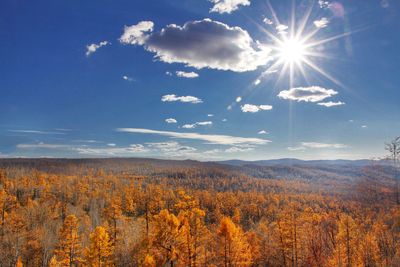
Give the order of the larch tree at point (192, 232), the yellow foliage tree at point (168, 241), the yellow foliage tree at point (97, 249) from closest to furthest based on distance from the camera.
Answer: the larch tree at point (192, 232), the yellow foliage tree at point (97, 249), the yellow foliage tree at point (168, 241)

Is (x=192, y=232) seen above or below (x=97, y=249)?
above

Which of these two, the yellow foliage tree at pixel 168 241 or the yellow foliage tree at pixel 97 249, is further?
the yellow foliage tree at pixel 168 241

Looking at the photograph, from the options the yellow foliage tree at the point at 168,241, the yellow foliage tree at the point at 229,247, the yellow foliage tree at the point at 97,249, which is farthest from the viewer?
the yellow foliage tree at the point at 168,241

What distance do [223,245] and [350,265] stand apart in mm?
18527

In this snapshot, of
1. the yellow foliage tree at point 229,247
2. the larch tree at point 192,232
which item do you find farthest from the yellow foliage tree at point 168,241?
the yellow foliage tree at point 229,247

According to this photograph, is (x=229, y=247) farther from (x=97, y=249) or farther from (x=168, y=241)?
(x=97, y=249)

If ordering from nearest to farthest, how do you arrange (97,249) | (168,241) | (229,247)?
(97,249), (229,247), (168,241)

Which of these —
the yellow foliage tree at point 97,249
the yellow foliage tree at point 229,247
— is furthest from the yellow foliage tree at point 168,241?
the yellow foliage tree at point 97,249

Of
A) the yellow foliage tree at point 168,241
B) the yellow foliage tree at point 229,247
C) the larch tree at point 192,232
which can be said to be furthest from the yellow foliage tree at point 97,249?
the yellow foliage tree at point 229,247

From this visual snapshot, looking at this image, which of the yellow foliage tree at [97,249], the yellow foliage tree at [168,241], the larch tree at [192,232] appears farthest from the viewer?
the yellow foliage tree at [168,241]

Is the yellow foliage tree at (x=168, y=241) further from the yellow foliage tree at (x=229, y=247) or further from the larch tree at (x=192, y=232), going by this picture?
the yellow foliage tree at (x=229, y=247)

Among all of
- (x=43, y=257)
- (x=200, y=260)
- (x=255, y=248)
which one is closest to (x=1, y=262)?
(x=43, y=257)

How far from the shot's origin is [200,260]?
43.7 metres

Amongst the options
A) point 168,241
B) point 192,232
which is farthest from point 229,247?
point 168,241
